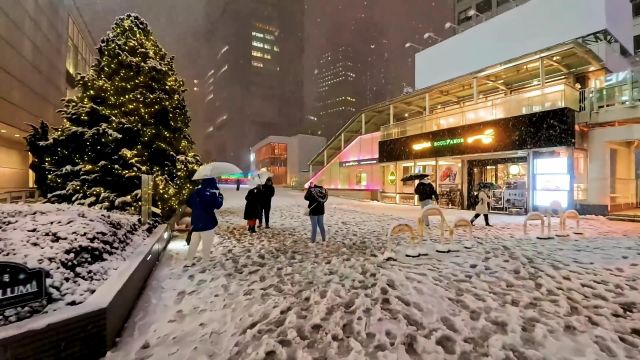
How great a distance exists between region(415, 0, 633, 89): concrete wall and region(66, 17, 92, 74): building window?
3717 cm

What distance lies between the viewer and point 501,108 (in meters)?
17.5

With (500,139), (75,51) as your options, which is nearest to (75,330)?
(500,139)

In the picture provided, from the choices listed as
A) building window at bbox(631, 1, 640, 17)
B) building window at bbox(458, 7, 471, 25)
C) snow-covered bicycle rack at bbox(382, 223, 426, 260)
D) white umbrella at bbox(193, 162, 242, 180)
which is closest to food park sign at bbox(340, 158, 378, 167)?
snow-covered bicycle rack at bbox(382, 223, 426, 260)

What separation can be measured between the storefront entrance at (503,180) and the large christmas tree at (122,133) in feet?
52.3

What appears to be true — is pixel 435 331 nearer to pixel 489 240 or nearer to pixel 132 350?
pixel 132 350

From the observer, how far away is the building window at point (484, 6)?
44562 mm

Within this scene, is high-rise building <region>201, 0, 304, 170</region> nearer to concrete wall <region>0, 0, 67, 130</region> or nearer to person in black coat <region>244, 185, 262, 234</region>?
concrete wall <region>0, 0, 67, 130</region>

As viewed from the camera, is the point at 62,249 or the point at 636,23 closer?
the point at 62,249

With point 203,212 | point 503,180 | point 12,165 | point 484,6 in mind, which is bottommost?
point 203,212

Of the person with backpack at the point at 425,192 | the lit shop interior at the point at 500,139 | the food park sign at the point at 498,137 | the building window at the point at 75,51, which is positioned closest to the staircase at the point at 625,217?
the lit shop interior at the point at 500,139

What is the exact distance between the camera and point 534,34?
22766 mm

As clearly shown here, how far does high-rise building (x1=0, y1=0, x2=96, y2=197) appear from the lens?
20.0 metres

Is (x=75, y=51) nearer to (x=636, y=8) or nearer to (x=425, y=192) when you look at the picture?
(x=425, y=192)

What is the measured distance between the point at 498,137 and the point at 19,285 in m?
19.4
